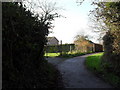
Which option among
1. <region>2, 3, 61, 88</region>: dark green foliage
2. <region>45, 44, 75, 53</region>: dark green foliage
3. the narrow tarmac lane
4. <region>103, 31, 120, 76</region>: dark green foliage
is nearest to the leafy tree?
<region>103, 31, 120, 76</region>: dark green foliage

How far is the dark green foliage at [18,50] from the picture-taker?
4012mm

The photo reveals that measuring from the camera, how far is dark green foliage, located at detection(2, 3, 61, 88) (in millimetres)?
4012

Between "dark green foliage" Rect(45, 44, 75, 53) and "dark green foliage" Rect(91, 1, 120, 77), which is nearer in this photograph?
"dark green foliage" Rect(91, 1, 120, 77)

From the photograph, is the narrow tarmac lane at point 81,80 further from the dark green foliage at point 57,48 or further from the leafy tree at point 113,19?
the dark green foliage at point 57,48

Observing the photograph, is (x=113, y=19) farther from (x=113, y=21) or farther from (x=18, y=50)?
(x=18, y=50)

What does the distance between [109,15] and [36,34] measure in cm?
447

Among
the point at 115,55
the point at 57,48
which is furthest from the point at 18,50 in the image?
the point at 57,48

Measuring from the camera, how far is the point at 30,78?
4.79 m

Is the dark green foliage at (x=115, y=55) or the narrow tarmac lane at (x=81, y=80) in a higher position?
the dark green foliage at (x=115, y=55)

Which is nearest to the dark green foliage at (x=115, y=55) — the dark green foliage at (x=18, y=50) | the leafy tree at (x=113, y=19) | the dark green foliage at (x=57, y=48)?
the leafy tree at (x=113, y=19)

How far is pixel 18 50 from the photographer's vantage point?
4.46 meters

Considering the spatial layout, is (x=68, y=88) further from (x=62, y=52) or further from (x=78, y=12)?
(x=62, y=52)

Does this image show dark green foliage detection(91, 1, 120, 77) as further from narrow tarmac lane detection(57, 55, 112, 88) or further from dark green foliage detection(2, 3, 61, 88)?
dark green foliage detection(2, 3, 61, 88)

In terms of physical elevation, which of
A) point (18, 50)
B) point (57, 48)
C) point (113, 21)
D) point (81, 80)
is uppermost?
point (113, 21)
